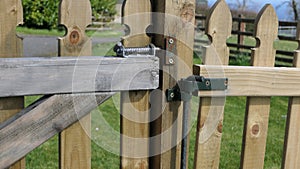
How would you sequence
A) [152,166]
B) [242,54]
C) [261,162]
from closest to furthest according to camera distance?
[152,166], [261,162], [242,54]

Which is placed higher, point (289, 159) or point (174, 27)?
point (174, 27)

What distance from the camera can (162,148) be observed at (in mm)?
1775

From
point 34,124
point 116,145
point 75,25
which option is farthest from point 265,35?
point 116,145

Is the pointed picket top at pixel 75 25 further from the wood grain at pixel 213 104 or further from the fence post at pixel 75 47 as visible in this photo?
the wood grain at pixel 213 104

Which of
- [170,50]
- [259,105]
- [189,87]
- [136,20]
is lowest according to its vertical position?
[259,105]

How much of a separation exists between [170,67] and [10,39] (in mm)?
619

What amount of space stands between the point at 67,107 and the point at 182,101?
0.48 metres

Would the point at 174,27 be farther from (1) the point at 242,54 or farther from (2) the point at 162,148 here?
(1) the point at 242,54

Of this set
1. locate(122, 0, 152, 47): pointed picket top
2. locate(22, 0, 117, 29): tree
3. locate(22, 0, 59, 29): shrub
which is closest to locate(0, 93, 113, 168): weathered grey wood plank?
locate(122, 0, 152, 47): pointed picket top

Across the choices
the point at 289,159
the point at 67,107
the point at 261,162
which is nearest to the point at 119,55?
the point at 67,107

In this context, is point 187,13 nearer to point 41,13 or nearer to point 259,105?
point 259,105

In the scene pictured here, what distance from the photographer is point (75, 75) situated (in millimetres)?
1514

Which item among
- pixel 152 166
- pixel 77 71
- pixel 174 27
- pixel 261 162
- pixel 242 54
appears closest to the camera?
pixel 77 71

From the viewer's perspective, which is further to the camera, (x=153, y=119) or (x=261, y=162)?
(x=261, y=162)
